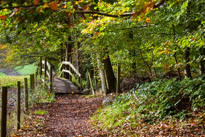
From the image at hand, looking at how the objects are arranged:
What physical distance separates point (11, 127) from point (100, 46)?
4.81 meters

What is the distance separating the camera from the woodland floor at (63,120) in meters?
5.94

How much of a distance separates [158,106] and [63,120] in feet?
10.8

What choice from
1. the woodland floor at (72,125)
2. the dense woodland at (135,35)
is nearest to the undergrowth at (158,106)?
the dense woodland at (135,35)

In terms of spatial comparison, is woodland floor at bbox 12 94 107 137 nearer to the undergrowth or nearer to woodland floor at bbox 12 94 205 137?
woodland floor at bbox 12 94 205 137

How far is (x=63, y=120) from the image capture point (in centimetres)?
750

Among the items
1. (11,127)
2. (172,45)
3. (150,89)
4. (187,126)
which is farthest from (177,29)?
(11,127)

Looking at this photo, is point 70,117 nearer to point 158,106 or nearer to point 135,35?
point 158,106

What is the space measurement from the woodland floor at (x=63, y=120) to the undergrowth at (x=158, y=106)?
539 mm

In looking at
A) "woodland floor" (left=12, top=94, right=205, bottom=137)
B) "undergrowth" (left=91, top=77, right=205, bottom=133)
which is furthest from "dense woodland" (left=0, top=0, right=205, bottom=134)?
"woodland floor" (left=12, top=94, right=205, bottom=137)

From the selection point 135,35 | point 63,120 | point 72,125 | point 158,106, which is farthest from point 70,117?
point 135,35

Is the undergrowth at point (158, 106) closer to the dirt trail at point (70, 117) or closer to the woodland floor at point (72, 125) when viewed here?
the woodland floor at point (72, 125)

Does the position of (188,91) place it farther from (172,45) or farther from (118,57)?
(118,57)

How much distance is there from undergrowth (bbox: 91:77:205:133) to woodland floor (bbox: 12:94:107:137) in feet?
1.77

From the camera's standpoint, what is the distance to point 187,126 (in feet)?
15.7
